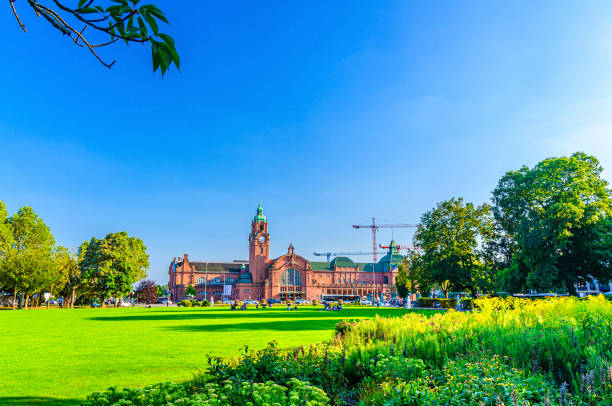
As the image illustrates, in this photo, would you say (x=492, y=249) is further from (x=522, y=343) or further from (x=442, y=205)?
(x=522, y=343)

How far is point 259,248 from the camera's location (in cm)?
13150

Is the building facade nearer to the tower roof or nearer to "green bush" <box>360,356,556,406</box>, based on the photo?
the tower roof

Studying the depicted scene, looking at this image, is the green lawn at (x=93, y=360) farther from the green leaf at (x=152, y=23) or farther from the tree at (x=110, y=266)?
the tree at (x=110, y=266)

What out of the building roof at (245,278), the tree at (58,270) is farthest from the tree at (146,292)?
the building roof at (245,278)

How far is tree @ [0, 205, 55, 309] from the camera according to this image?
48322 mm

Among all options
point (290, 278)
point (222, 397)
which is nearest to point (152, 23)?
point (222, 397)

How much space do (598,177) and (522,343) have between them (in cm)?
3460

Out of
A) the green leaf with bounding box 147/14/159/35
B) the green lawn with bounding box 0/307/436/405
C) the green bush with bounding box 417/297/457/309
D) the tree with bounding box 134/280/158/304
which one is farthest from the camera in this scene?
the tree with bounding box 134/280/158/304

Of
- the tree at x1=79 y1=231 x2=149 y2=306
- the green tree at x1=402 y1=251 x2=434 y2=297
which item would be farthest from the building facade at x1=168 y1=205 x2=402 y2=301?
the green tree at x1=402 y1=251 x2=434 y2=297

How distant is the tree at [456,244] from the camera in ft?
143

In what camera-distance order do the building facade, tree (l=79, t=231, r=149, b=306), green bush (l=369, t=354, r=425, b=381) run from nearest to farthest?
green bush (l=369, t=354, r=425, b=381)
tree (l=79, t=231, r=149, b=306)
the building facade

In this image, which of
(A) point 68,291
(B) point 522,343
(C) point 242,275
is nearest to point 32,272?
(A) point 68,291

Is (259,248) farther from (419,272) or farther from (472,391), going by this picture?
(472,391)

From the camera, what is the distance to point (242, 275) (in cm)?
13125
